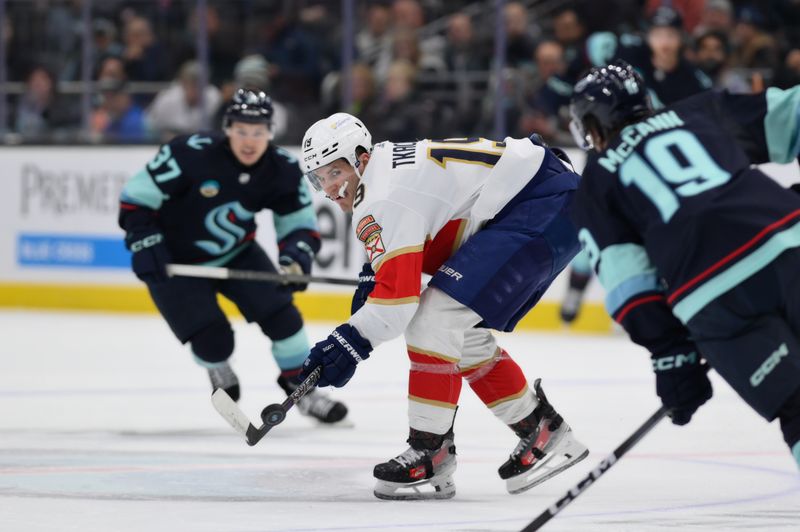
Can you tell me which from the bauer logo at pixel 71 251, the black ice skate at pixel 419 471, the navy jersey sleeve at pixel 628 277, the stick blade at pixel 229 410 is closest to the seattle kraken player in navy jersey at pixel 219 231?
the stick blade at pixel 229 410

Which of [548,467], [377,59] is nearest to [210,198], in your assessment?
[548,467]

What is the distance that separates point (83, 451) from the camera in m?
4.53

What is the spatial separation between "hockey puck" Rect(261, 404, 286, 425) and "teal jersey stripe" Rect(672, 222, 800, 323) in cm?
136

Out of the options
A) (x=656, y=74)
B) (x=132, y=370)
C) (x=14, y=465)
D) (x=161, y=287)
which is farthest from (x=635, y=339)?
(x=656, y=74)

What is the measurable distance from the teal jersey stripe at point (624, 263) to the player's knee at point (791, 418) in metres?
0.37

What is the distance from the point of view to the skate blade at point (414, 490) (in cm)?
374

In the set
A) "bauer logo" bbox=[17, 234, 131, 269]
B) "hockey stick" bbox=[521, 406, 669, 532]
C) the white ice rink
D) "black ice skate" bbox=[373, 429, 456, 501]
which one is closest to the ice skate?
the white ice rink

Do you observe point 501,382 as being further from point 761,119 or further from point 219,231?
point 219,231

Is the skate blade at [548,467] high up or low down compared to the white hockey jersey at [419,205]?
down

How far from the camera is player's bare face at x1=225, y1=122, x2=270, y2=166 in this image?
16.1 ft

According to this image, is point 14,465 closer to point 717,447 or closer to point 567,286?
point 717,447

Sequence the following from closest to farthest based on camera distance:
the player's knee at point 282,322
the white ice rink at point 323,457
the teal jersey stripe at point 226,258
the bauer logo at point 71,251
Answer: the white ice rink at point 323,457
the player's knee at point 282,322
the teal jersey stripe at point 226,258
the bauer logo at point 71,251

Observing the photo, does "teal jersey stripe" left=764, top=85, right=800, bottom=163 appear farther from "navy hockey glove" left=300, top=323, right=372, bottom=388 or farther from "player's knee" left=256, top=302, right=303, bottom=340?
"player's knee" left=256, top=302, right=303, bottom=340

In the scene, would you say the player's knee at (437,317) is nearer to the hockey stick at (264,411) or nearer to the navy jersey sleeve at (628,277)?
the hockey stick at (264,411)
